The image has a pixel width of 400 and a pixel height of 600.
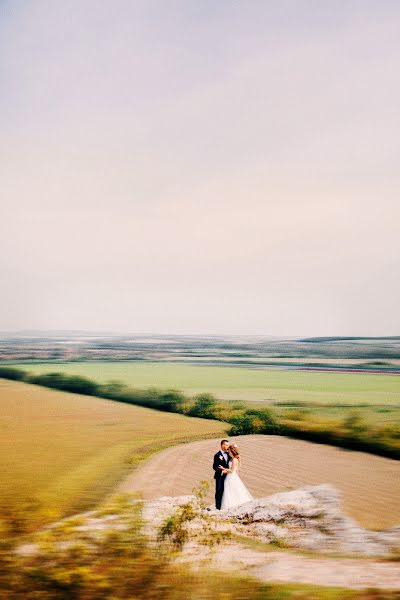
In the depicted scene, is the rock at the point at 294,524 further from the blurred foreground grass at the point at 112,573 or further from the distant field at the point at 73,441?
the distant field at the point at 73,441

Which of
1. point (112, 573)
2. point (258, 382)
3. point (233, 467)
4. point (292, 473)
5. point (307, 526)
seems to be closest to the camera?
point (112, 573)

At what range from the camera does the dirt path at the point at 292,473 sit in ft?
45.5

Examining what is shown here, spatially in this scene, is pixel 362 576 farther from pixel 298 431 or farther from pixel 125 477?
pixel 298 431

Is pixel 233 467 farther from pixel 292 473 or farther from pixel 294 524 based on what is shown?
pixel 292 473

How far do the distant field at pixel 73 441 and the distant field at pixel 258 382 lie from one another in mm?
11820

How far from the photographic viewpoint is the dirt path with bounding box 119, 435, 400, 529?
45.5 feet

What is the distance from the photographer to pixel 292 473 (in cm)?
1781

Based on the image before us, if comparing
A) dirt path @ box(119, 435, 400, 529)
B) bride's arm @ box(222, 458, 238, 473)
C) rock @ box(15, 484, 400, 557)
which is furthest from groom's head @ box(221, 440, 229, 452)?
dirt path @ box(119, 435, 400, 529)

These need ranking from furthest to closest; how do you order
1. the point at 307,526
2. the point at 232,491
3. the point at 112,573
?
the point at 232,491, the point at 307,526, the point at 112,573

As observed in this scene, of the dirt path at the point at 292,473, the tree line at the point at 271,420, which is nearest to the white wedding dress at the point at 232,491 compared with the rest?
the dirt path at the point at 292,473

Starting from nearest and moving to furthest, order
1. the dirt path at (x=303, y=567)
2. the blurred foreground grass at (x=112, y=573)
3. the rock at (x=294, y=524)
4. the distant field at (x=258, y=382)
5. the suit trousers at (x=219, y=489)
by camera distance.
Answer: the blurred foreground grass at (x=112, y=573), the dirt path at (x=303, y=567), the rock at (x=294, y=524), the suit trousers at (x=219, y=489), the distant field at (x=258, y=382)

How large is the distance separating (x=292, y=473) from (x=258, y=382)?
40.2 metres

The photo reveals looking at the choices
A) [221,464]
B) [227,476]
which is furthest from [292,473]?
[221,464]

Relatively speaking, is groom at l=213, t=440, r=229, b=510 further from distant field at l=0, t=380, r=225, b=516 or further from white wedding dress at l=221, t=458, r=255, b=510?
distant field at l=0, t=380, r=225, b=516
